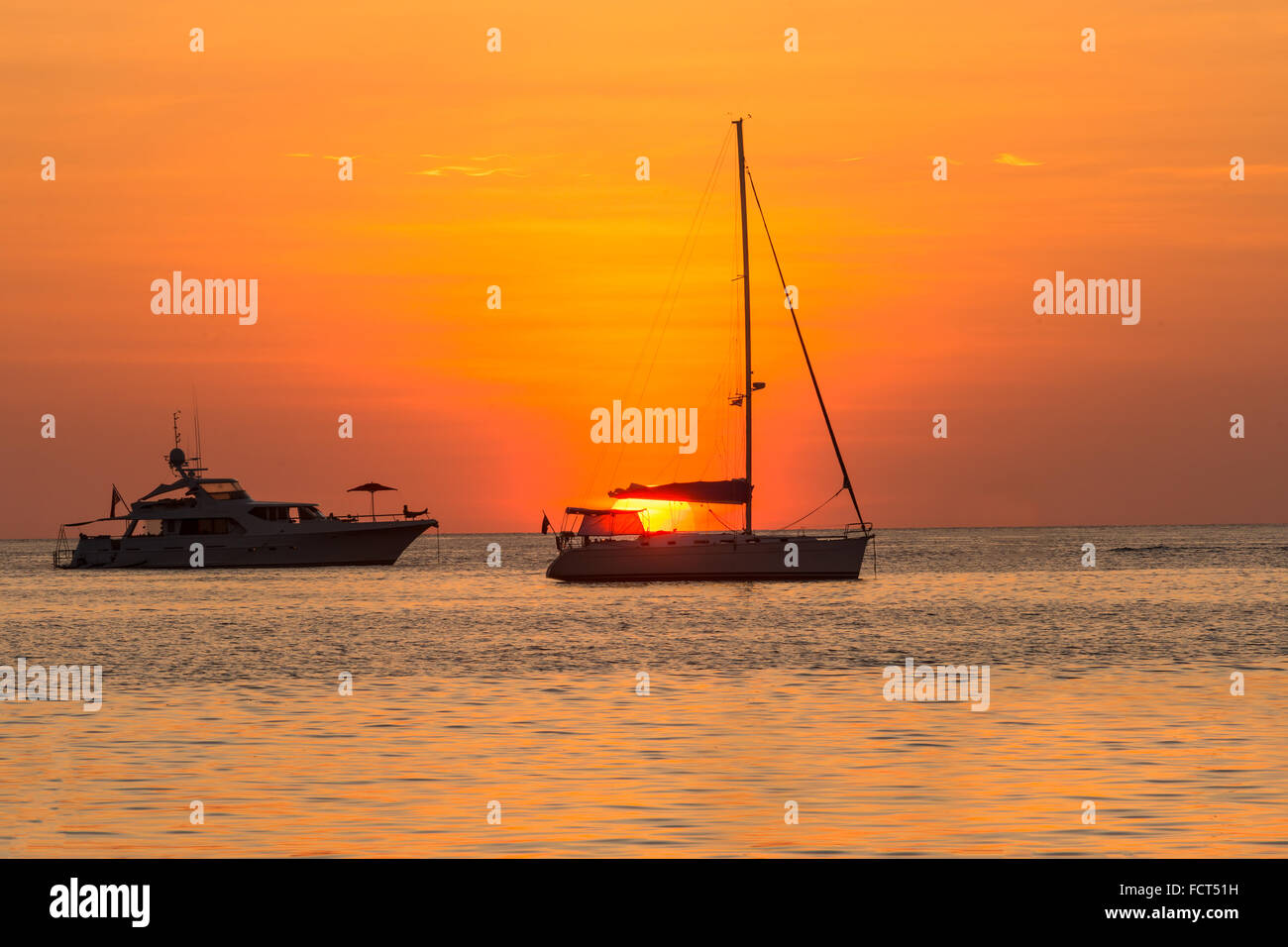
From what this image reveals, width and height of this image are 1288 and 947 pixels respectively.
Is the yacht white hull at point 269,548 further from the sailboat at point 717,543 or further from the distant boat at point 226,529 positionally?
the sailboat at point 717,543

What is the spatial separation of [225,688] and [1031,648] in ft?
77.7

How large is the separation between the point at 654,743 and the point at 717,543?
50.1 m

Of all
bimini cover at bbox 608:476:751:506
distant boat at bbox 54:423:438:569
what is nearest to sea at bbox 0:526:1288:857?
bimini cover at bbox 608:476:751:506

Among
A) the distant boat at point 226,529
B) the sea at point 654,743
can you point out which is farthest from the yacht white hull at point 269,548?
the sea at point 654,743

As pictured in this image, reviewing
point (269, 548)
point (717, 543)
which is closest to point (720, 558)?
point (717, 543)

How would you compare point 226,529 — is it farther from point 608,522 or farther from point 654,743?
point 654,743

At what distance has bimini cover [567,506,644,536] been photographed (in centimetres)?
7494

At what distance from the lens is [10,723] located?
81.2 feet

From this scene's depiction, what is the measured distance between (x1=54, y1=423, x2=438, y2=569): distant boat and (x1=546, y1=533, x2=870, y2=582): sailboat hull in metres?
42.9

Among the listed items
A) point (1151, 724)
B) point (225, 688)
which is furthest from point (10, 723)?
point (1151, 724)

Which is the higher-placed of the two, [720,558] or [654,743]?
[720,558]

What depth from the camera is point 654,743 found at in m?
22.0

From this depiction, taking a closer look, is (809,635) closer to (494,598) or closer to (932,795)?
(932,795)

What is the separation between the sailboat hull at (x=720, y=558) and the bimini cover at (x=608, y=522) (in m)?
0.61
